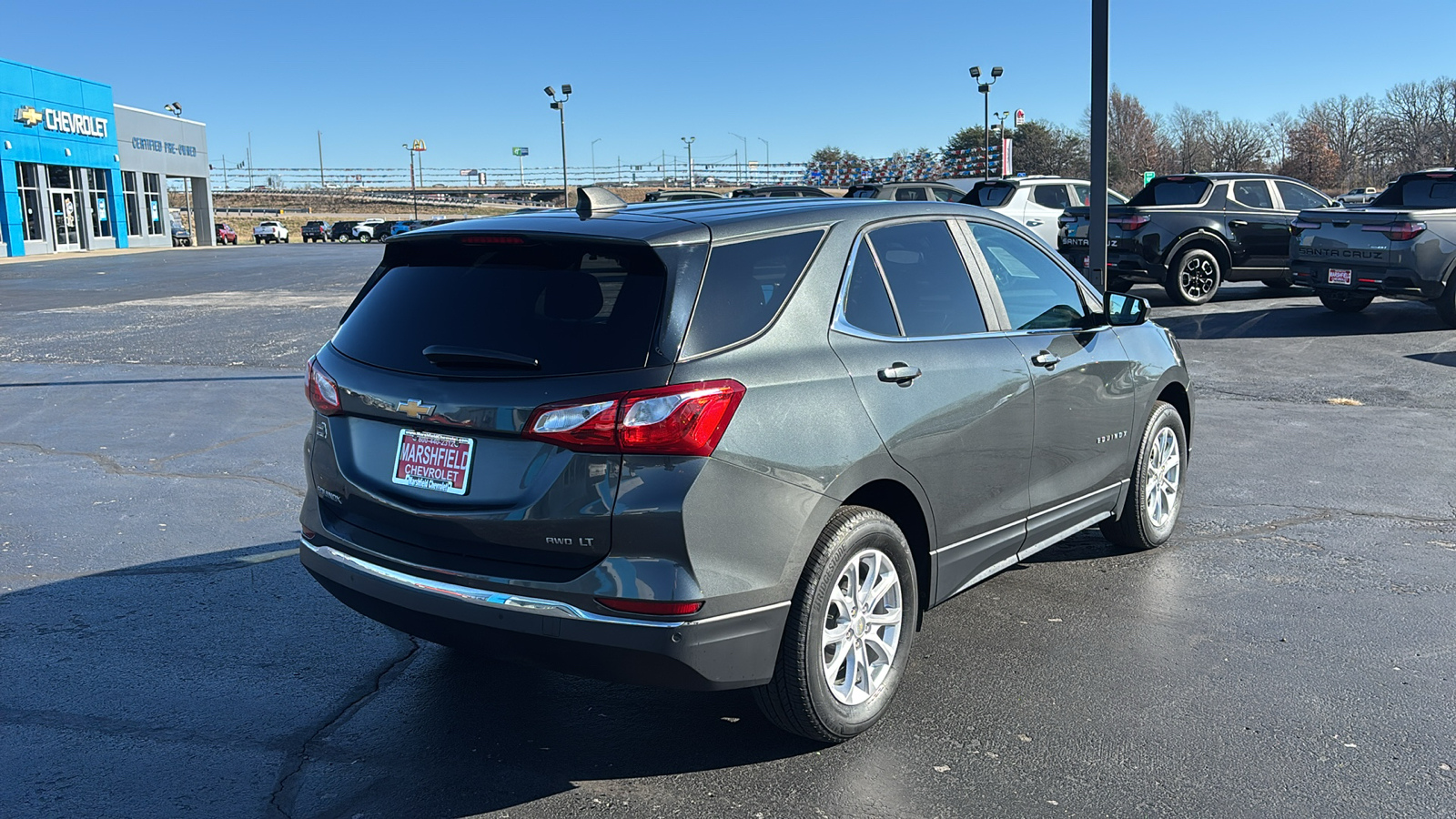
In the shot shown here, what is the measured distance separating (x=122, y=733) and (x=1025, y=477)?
3.30 meters

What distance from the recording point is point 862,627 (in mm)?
3623

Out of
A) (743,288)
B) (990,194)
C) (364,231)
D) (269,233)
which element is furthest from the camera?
(269,233)

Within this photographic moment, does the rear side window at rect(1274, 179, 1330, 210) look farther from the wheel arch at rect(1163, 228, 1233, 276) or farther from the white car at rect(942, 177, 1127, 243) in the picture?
the white car at rect(942, 177, 1127, 243)

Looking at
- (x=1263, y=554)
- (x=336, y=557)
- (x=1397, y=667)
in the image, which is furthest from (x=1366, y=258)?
(x=336, y=557)

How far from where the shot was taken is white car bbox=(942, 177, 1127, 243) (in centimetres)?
1947

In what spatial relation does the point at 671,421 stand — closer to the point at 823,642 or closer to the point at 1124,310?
the point at 823,642

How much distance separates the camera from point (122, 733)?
3.65 m

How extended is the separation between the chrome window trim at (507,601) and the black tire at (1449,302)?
1293 centimetres

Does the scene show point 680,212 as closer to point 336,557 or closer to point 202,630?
point 336,557

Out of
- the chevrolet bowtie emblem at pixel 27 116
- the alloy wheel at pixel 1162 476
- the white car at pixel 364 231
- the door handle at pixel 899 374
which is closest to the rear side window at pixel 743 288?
the door handle at pixel 899 374

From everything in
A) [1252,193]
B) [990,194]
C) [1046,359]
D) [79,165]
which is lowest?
[1046,359]

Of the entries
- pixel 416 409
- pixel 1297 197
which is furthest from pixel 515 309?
pixel 1297 197

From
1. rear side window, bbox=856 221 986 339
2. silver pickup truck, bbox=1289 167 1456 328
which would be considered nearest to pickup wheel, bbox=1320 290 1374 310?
silver pickup truck, bbox=1289 167 1456 328

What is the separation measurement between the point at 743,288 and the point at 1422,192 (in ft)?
45.3
